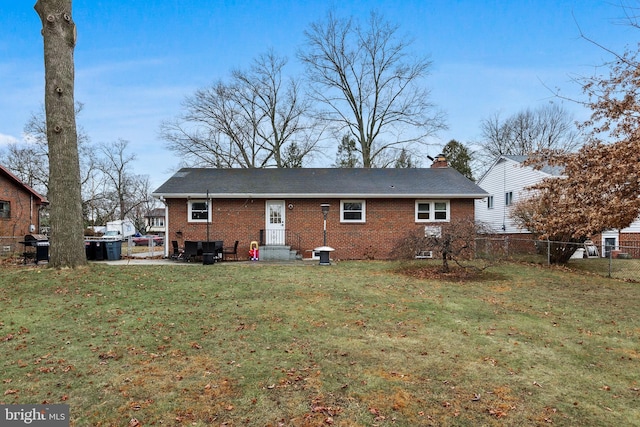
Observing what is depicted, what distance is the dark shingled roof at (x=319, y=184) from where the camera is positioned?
52.7 feet

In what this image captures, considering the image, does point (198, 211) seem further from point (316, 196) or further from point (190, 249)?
point (316, 196)

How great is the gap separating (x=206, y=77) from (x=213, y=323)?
94.1 ft

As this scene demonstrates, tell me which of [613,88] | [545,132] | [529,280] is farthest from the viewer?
[545,132]

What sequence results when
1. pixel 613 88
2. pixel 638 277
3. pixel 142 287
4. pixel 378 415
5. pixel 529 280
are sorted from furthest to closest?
pixel 638 277 → pixel 529 280 → pixel 142 287 → pixel 613 88 → pixel 378 415

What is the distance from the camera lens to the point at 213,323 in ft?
20.1

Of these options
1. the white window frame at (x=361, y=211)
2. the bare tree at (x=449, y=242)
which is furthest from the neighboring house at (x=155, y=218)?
the bare tree at (x=449, y=242)

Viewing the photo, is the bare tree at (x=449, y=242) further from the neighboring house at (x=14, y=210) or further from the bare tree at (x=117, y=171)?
the bare tree at (x=117, y=171)

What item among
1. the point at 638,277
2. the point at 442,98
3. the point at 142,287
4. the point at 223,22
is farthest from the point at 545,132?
the point at 142,287

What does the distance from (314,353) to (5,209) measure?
22.9 metres

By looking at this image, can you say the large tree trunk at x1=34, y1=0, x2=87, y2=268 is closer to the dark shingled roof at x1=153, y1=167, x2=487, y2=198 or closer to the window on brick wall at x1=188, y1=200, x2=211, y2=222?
the dark shingled roof at x1=153, y1=167, x2=487, y2=198

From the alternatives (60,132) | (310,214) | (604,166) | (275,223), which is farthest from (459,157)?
(60,132)

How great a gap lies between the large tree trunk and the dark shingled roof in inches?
236

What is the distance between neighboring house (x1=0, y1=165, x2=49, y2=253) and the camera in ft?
64.1

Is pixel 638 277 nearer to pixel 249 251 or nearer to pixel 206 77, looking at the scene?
pixel 249 251
